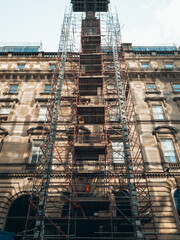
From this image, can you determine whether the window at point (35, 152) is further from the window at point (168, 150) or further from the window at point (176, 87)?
the window at point (176, 87)

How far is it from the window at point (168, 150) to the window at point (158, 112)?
292 centimetres

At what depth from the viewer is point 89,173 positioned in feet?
52.9

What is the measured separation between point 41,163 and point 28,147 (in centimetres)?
316

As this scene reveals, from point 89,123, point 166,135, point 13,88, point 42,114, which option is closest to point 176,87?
point 166,135

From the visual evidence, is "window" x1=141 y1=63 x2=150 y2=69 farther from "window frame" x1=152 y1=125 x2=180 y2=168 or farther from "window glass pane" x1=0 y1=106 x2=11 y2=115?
"window glass pane" x1=0 y1=106 x2=11 y2=115

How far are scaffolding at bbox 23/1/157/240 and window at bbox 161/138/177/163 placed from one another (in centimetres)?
246

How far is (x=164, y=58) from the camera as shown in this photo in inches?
1073

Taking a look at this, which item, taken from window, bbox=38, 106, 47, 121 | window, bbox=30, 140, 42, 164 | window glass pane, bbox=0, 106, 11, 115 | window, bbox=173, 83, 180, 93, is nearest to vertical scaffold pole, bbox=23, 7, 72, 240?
window, bbox=30, 140, 42, 164

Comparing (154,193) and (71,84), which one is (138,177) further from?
(71,84)

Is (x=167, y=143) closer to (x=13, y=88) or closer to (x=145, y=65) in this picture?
(x=145, y=65)

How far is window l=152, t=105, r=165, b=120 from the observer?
68.4 ft

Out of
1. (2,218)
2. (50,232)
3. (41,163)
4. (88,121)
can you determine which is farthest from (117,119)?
(2,218)

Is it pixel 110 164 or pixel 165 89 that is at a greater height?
pixel 165 89

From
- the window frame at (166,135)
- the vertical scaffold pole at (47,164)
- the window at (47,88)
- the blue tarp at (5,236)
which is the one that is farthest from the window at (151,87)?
the blue tarp at (5,236)
